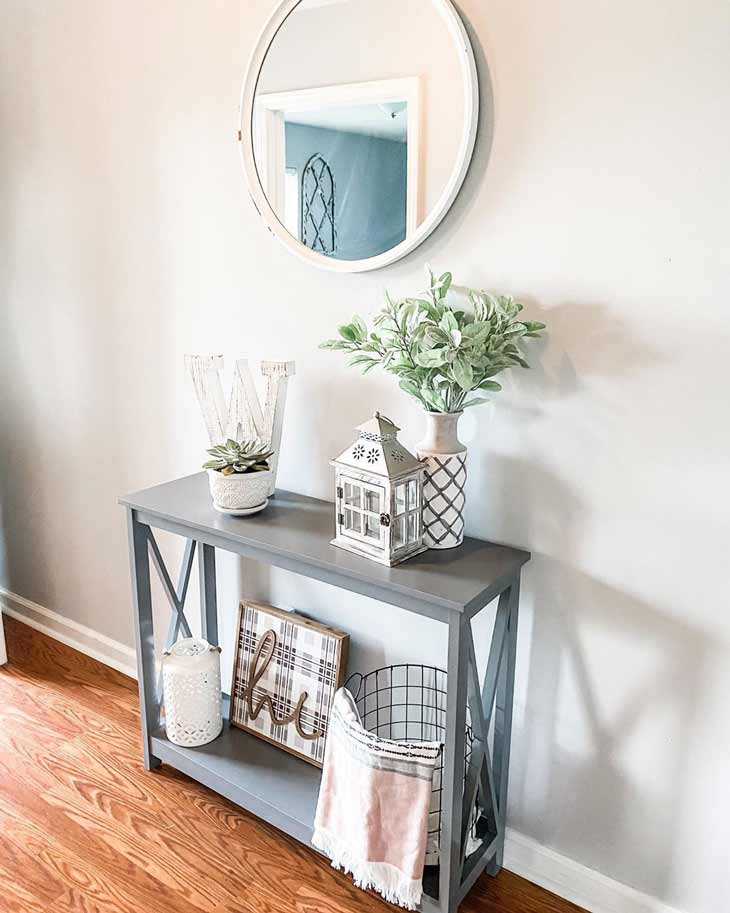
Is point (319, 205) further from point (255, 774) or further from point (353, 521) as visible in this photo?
point (255, 774)

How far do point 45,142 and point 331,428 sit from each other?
122cm

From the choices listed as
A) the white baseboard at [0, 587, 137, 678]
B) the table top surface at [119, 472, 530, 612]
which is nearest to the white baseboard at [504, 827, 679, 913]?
the table top surface at [119, 472, 530, 612]

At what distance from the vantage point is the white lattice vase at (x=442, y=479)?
1.49 m

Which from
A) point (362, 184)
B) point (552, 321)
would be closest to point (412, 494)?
point (552, 321)

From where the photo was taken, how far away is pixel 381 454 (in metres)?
1.43

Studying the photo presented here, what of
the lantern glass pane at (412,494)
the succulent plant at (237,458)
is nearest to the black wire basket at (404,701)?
the lantern glass pane at (412,494)

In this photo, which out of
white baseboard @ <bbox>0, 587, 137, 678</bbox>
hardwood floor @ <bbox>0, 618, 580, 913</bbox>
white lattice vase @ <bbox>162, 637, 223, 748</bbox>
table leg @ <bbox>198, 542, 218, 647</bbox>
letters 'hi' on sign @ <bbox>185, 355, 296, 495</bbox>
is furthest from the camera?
white baseboard @ <bbox>0, 587, 137, 678</bbox>

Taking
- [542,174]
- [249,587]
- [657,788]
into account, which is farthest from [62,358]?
[657,788]

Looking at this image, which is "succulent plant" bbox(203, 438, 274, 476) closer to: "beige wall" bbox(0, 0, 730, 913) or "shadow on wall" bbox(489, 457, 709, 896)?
"beige wall" bbox(0, 0, 730, 913)

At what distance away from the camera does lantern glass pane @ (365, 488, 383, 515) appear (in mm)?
1451

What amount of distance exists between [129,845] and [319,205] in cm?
145

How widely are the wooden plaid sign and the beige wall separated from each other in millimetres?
72

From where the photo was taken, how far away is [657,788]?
149 cm

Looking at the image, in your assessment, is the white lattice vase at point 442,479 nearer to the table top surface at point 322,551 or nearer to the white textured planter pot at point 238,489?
the table top surface at point 322,551
